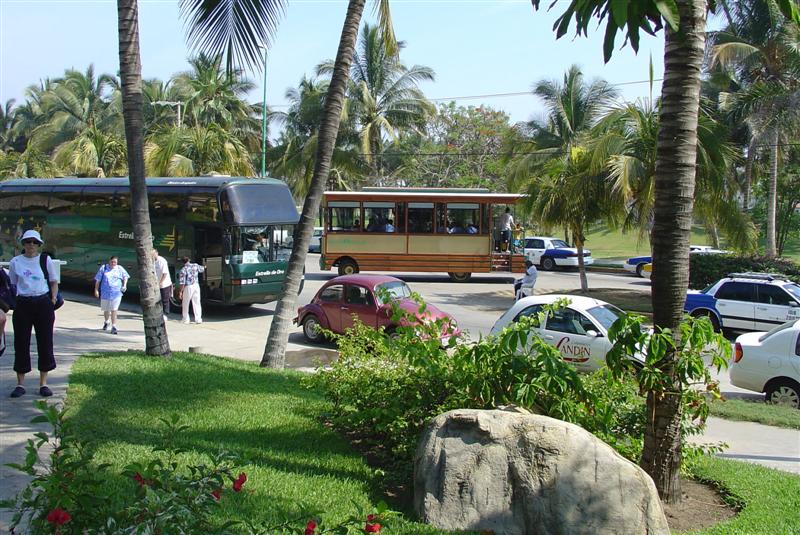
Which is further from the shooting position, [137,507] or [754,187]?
[754,187]

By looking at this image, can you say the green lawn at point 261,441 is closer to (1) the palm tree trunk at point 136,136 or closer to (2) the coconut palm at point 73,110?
(1) the palm tree trunk at point 136,136

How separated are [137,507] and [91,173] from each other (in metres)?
33.4

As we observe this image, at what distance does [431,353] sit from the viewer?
645cm

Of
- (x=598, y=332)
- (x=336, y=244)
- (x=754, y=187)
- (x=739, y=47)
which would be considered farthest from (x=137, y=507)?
(x=754, y=187)

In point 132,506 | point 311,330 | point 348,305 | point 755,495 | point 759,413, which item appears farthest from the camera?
point 311,330

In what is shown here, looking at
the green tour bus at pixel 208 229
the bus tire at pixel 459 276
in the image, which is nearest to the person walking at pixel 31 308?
the green tour bus at pixel 208 229

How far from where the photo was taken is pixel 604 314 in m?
12.8

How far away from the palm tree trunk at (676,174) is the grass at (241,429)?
2.52 metres

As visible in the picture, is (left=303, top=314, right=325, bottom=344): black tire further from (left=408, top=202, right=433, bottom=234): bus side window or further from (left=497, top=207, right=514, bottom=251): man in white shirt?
(left=497, top=207, right=514, bottom=251): man in white shirt

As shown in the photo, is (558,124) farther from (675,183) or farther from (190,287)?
(675,183)

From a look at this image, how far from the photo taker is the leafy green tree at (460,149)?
49.8 metres

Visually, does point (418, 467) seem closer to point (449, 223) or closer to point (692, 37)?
point (692, 37)

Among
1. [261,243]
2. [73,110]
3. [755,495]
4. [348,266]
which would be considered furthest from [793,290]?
[73,110]

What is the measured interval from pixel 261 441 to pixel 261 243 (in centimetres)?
1405
